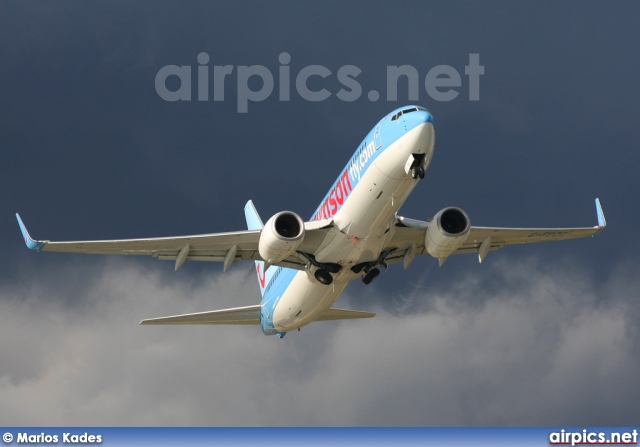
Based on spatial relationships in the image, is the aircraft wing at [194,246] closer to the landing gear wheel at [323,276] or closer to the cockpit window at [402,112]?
the landing gear wheel at [323,276]

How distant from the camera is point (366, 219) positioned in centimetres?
5512

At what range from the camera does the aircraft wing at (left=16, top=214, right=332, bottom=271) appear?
57.2m

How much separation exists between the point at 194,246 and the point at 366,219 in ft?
29.6

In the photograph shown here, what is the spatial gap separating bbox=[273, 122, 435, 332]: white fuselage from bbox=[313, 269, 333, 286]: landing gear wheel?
49cm

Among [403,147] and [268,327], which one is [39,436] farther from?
[403,147]

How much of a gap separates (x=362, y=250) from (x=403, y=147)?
6643mm

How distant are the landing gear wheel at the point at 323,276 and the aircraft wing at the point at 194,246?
2.61 feet

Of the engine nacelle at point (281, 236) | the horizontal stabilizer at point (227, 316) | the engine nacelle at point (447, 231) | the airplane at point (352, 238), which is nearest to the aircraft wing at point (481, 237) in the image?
the airplane at point (352, 238)

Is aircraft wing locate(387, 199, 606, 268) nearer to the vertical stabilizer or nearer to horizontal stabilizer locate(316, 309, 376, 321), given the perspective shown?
horizontal stabilizer locate(316, 309, 376, 321)

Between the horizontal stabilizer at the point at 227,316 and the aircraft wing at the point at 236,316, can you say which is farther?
the horizontal stabilizer at the point at 227,316

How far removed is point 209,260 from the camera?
6147cm

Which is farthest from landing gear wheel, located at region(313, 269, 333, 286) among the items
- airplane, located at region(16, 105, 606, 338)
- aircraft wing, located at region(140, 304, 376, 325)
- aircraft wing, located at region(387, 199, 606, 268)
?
aircraft wing, located at region(140, 304, 376, 325)

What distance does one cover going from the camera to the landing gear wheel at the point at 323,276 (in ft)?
193

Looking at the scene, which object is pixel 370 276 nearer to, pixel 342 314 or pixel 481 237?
pixel 481 237
